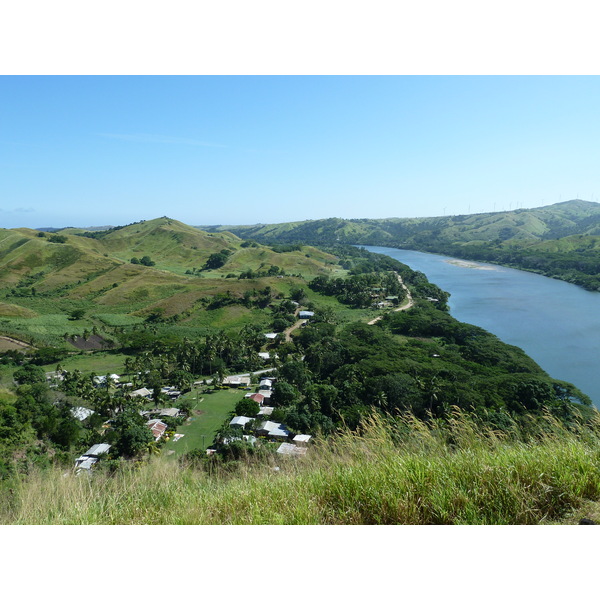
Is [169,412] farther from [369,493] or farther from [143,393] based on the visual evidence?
[369,493]

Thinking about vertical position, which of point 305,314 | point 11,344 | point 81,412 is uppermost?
point 305,314

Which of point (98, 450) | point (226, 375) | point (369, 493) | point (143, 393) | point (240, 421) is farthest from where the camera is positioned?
point (226, 375)

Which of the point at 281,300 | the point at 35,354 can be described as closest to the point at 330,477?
the point at 35,354

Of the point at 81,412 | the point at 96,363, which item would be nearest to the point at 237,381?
the point at 81,412

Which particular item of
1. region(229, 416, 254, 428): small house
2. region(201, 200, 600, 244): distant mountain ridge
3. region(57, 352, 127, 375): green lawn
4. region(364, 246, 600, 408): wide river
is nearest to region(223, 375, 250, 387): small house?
region(229, 416, 254, 428): small house

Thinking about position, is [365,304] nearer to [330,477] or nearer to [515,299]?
[515,299]

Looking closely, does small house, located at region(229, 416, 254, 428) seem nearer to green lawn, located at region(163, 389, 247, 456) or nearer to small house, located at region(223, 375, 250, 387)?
green lawn, located at region(163, 389, 247, 456)

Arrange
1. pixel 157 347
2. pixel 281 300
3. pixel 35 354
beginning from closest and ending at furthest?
pixel 35 354 < pixel 157 347 < pixel 281 300
